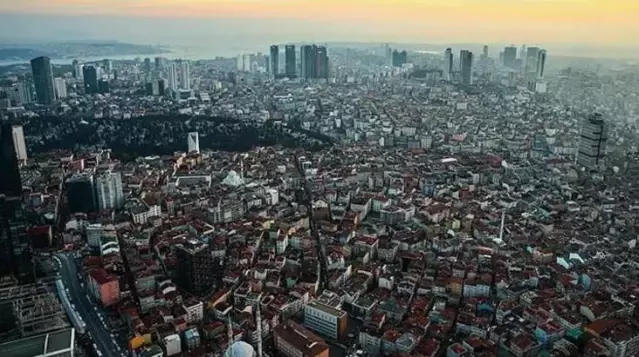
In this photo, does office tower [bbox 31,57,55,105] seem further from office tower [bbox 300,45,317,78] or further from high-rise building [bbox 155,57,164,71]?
office tower [bbox 300,45,317,78]

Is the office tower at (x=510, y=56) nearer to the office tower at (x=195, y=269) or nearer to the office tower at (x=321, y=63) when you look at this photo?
the office tower at (x=321, y=63)

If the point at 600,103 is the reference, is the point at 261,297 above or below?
below

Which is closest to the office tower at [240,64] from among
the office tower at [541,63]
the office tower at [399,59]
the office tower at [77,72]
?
the office tower at [399,59]

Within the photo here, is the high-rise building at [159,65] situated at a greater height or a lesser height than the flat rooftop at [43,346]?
greater

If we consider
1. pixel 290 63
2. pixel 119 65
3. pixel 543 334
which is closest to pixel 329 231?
pixel 543 334

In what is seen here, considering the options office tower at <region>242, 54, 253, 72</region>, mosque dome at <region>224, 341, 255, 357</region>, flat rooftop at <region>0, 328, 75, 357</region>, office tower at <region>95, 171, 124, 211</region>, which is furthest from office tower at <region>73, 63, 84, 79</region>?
mosque dome at <region>224, 341, 255, 357</region>

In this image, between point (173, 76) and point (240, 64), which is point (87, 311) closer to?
point (173, 76)

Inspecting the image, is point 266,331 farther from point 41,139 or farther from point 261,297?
point 41,139

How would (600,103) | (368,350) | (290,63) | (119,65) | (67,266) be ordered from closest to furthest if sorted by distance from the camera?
(368,350), (67,266), (600,103), (290,63), (119,65)

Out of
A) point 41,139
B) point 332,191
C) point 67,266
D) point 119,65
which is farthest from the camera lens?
point 119,65
